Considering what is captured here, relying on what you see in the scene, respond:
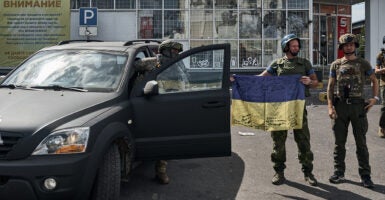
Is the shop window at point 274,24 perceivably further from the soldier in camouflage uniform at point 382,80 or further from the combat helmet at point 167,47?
the combat helmet at point 167,47

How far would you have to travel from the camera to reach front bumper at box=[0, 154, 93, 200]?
12.2 ft

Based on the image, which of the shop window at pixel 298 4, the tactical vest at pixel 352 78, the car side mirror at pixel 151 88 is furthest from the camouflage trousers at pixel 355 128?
the shop window at pixel 298 4

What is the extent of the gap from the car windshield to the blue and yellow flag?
4.80 ft

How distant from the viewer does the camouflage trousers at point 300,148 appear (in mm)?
5473

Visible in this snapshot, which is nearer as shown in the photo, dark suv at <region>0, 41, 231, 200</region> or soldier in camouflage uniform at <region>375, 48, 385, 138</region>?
dark suv at <region>0, 41, 231, 200</region>

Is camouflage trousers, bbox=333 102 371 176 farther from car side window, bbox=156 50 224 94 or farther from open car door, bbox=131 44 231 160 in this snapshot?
car side window, bbox=156 50 224 94

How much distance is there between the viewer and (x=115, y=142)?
14.5ft

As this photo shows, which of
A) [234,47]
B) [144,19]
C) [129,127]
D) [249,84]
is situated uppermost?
[144,19]

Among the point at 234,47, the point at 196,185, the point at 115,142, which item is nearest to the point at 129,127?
the point at 115,142

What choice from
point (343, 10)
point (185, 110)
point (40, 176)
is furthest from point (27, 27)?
point (343, 10)

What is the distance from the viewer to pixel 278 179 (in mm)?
5531

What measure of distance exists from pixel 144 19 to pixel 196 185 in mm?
11311

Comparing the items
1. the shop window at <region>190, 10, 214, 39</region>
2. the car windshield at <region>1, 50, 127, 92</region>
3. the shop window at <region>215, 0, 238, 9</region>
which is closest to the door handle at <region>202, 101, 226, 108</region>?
the car windshield at <region>1, 50, 127, 92</region>

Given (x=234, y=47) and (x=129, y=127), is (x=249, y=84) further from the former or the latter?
(x=234, y=47)
